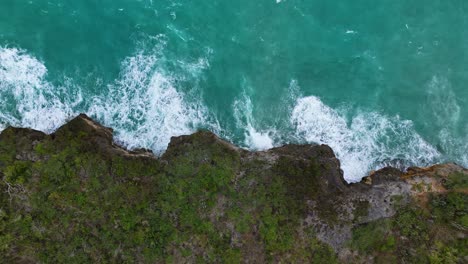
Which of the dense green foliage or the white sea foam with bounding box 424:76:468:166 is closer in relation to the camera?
the dense green foliage

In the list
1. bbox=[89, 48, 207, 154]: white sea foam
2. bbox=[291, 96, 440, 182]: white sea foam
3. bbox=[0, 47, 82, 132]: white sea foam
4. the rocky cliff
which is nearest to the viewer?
the rocky cliff

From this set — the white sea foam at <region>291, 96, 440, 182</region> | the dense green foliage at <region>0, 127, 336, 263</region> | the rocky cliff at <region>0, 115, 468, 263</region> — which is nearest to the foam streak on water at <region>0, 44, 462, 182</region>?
the white sea foam at <region>291, 96, 440, 182</region>

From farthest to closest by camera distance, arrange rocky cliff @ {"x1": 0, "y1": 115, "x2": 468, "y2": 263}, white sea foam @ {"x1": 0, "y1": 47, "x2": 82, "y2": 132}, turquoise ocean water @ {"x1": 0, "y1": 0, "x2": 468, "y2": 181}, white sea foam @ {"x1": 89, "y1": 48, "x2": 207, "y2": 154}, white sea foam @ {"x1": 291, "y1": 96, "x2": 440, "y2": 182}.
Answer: white sea foam @ {"x1": 291, "y1": 96, "x2": 440, "y2": 182} < turquoise ocean water @ {"x1": 0, "y1": 0, "x2": 468, "y2": 181} < white sea foam @ {"x1": 89, "y1": 48, "x2": 207, "y2": 154} < white sea foam @ {"x1": 0, "y1": 47, "x2": 82, "y2": 132} < rocky cliff @ {"x1": 0, "y1": 115, "x2": 468, "y2": 263}

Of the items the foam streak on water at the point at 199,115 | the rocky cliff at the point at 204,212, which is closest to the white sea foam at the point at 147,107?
the foam streak on water at the point at 199,115

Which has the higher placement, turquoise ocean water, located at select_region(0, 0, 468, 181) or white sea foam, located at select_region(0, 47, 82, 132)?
turquoise ocean water, located at select_region(0, 0, 468, 181)

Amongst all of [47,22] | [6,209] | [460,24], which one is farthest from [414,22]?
[6,209]

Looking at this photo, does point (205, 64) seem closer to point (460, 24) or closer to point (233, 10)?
point (233, 10)

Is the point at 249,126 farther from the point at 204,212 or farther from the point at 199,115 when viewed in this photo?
the point at 204,212

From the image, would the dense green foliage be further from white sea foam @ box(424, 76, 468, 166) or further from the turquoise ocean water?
white sea foam @ box(424, 76, 468, 166)
